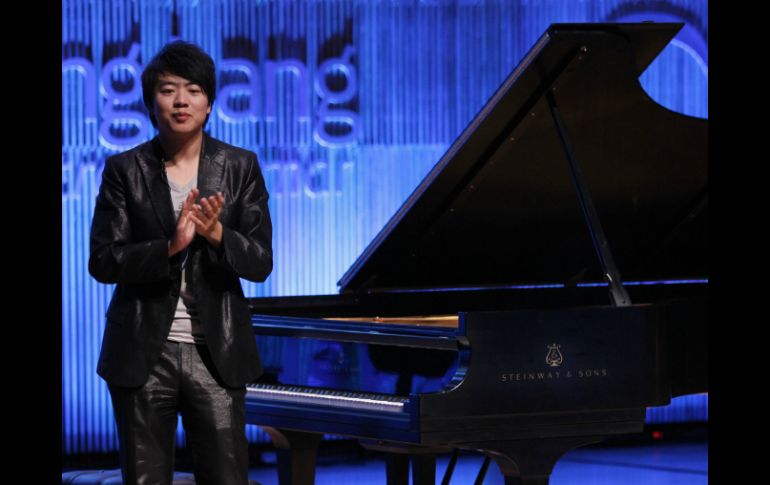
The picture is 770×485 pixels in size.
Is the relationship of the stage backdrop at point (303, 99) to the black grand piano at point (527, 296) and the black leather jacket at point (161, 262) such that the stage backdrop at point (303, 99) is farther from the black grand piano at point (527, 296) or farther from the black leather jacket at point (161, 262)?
the black leather jacket at point (161, 262)

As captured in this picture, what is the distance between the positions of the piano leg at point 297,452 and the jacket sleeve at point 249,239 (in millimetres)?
1380

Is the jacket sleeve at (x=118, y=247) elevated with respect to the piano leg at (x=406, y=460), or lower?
elevated

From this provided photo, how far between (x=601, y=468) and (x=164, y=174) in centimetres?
451

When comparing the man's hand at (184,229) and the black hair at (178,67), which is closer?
the man's hand at (184,229)

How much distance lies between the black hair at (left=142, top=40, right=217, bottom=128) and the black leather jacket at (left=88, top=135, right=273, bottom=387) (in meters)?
0.13

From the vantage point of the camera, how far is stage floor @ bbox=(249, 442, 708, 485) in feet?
20.7

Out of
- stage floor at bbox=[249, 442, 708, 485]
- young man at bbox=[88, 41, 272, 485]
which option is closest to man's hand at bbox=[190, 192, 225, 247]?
young man at bbox=[88, 41, 272, 485]

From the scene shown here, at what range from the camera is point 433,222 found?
4.25 m

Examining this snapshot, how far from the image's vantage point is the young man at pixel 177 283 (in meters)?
2.58

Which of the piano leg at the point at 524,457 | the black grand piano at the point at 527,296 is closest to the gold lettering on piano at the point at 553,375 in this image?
the black grand piano at the point at 527,296

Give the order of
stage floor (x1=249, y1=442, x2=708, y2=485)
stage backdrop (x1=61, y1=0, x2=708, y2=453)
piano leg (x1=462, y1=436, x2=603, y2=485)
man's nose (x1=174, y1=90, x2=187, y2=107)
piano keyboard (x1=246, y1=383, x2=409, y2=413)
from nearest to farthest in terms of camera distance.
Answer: man's nose (x1=174, y1=90, x2=187, y2=107) < piano leg (x1=462, y1=436, x2=603, y2=485) < piano keyboard (x1=246, y1=383, x2=409, y2=413) < stage floor (x1=249, y1=442, x2=708, y2=485) < stage backdrop (x1=61, y1=0, x2=708, y2=453)

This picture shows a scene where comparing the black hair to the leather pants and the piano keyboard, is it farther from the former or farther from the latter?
the piano keyboard

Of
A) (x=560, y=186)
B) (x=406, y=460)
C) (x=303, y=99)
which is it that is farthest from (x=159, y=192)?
(x=303, y=99)

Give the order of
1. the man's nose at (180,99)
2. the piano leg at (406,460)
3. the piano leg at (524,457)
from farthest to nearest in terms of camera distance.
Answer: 1. the piano leg at (406,460)
2. the piano leg at (524,457)
3. the man's nose at (180,99)
